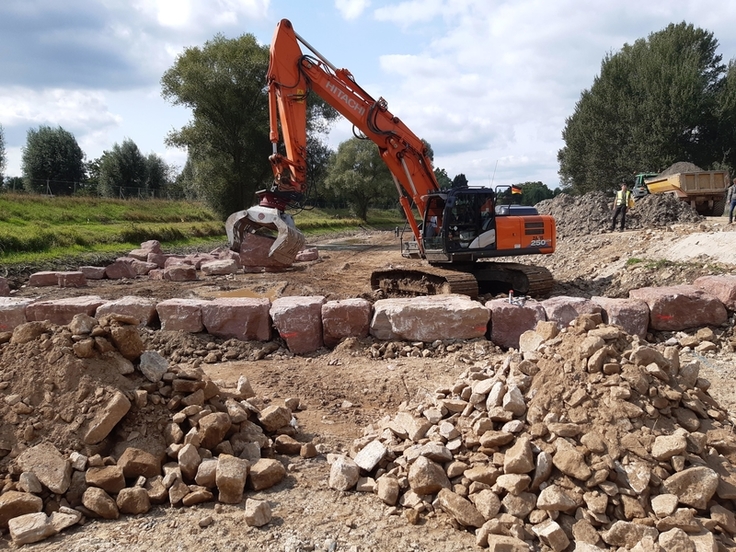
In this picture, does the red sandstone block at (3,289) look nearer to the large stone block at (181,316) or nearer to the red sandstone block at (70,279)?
the red sandstone block at (70,279)

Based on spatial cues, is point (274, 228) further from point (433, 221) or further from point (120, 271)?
point (120, 271)

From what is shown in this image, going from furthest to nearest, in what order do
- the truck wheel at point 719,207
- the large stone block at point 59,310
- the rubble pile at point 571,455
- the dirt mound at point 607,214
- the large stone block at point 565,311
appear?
the truck wheel at point 719,207, the dirt mound at point 607,214, the large stone block at point 59,310, the large stone block at point 565,311, the rubble pile at point 571,455

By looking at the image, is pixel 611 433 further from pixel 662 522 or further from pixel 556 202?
pixel 556 202

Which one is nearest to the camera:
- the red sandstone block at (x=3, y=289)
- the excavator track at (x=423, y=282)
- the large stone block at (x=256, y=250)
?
the excavator track at (x=423, y=282)

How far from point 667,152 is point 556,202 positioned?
16206mm

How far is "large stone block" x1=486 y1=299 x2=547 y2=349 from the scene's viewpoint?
5.95 meters

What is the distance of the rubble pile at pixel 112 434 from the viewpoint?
9.83ft

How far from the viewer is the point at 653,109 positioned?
30.1m

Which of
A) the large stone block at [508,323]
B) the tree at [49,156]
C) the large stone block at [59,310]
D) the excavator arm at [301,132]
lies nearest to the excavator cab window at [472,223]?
the excavator arm at [301,132]

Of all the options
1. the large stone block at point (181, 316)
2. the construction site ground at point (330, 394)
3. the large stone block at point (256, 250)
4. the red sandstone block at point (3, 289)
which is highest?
the large stone block at point (256, 250)

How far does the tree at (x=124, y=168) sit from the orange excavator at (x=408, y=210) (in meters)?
33.6

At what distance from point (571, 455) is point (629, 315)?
3715 mm

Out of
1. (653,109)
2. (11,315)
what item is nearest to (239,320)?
(11,315)

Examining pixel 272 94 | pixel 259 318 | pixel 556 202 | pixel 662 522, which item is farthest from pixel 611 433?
pixel 556 202
